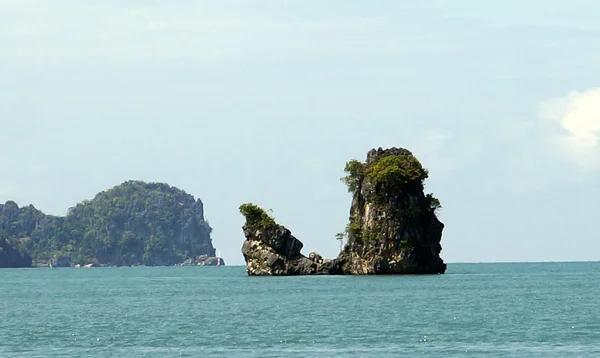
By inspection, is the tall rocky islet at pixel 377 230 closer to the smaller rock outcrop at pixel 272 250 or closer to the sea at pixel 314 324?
the smaller rock outcrop at pixel 272 250

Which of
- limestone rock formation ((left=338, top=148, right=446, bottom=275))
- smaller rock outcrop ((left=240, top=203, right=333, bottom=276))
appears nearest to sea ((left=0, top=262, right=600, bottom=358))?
limestone rock formation ((left=338, top=148, right=446, bottom=275))

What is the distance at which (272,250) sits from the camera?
167 m

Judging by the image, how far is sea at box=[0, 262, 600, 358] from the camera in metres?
64.6

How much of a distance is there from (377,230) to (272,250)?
695 inches

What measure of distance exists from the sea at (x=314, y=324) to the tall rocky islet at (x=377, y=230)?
2803 cm

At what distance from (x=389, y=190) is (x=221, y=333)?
278ft

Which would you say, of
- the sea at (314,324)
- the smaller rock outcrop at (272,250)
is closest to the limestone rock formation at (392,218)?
the smaller rock outcrop at (272,250)

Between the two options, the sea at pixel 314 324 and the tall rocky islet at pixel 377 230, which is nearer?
the sea at pixel 314 324

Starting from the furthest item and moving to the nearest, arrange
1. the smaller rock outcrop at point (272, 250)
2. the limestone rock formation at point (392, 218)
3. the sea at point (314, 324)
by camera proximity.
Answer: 1. the smaller rock outcrop at point (272, 250)
2. the limestone rock formation at point (392, 218)
3. the sea at point (314, 324)

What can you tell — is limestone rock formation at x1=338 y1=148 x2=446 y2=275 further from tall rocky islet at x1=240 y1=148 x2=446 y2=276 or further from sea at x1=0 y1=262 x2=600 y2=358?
sea at x1=0 y1=262 x2=600 y2=358

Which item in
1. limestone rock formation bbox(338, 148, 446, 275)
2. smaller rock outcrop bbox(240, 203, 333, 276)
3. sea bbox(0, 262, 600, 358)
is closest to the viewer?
sea bbox(0, 262, 600, 358)

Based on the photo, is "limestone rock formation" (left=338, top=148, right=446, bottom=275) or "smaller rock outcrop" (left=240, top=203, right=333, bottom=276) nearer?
"limestone rock formation" (left=338, top=148, right=446, bottom=275)

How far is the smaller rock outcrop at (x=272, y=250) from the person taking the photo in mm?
165000

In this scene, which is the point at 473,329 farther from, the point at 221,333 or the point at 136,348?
the point at 136,348
